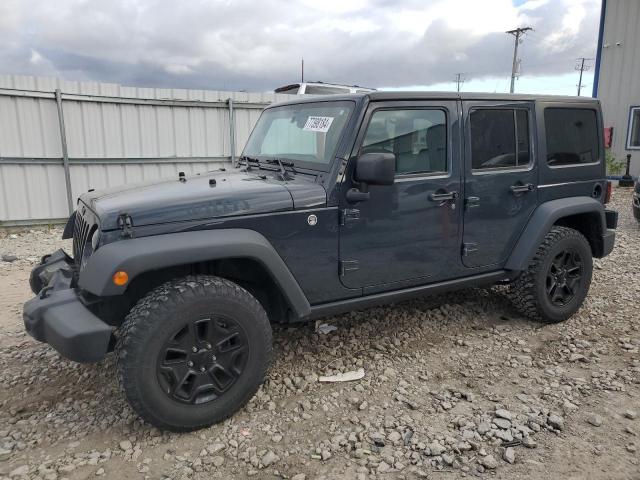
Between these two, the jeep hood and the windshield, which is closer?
the jeep hood

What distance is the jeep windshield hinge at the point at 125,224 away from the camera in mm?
2566

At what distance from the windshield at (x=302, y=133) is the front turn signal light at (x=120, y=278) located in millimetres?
1356

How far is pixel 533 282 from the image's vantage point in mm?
4055

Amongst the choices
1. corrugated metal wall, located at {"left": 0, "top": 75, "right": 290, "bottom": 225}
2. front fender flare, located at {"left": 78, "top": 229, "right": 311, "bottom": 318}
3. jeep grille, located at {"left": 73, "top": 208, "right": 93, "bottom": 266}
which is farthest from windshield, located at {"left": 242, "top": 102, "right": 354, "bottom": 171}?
corrugated metal wall, located at {"left": 0, "top": 75, "right": 290, "bottom": 225}

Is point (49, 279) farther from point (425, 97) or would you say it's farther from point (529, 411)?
point (529, 411)

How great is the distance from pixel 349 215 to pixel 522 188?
1608 mm

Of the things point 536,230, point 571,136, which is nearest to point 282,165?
point 536,230

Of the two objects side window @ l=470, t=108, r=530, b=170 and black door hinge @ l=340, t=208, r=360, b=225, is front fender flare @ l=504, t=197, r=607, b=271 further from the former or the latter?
black door hinge @ l=340, t=208, r=360, b=225

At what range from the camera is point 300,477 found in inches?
95.6

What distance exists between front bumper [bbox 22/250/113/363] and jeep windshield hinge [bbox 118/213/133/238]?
0.46 metres

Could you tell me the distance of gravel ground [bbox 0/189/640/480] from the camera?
2.52 meters

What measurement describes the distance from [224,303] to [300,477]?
0.96m

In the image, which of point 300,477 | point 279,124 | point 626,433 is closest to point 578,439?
point 626,433

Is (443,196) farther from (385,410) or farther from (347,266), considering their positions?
(385,410)
